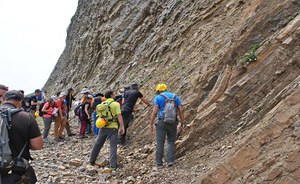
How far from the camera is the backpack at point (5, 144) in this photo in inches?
202

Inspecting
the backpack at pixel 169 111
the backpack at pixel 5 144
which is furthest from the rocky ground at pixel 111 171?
the backpack at pixel 5 144

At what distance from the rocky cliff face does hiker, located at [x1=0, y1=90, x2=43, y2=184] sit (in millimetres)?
3364

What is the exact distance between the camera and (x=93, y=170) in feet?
31.8

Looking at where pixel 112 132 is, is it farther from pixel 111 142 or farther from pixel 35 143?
pixel 35 143

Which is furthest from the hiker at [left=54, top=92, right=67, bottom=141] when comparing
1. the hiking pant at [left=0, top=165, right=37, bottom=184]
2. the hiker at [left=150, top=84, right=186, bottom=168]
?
the hiking pant at [left=0, top=165, right=37, bottom=184]

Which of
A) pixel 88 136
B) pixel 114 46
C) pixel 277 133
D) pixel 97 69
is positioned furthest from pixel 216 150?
pixel 97 69

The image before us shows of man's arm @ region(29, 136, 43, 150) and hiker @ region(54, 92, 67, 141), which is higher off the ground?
man's arm @ region(29, 136, 43, 150)

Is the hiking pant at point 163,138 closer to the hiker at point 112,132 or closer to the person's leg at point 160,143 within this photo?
the person's leg at point 160,143

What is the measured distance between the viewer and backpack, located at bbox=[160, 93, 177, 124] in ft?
29.7

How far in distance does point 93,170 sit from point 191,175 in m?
2.80

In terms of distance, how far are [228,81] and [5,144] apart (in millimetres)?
5824

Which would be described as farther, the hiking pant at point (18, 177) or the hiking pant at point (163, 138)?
the hiking pant at point (163, 138)

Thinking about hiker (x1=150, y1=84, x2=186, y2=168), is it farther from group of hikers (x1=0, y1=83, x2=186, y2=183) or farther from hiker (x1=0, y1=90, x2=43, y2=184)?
hiker (x1=0, y1=90, x2=43, y2=184)

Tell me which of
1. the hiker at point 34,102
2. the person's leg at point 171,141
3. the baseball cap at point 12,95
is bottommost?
the person's leg at point 171,141
